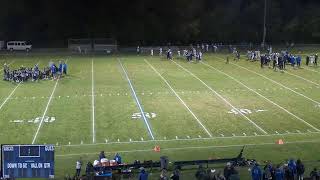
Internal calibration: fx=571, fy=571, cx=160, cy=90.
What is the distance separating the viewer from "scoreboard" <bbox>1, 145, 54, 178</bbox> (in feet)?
46.9

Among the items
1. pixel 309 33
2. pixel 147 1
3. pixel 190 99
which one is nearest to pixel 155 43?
pixel 147 1

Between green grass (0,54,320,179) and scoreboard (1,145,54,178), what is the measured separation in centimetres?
253

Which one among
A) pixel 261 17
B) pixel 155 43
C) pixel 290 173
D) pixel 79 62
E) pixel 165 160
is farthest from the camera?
pixel 261 17

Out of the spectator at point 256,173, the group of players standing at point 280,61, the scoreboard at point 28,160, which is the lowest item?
the spectator at point 256,173

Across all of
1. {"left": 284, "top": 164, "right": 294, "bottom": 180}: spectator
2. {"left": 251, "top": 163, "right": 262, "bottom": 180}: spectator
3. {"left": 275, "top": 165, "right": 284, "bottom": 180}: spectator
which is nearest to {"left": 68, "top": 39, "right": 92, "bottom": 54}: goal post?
{"left": 284, "top": 164, "right": 294, "bottom": 180}: spectator

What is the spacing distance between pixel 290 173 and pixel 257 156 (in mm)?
3767

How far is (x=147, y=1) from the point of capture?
67.4 meters

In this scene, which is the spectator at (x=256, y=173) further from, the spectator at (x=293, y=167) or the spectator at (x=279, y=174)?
the spectator at (x=293, y=167)

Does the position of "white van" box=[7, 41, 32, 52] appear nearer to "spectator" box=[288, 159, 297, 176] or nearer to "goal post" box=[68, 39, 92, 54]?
"goal post" box=[68, 39, 92, 54]

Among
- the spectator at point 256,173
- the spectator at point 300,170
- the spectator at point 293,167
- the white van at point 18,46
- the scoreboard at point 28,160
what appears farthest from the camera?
the white van at point 18,46

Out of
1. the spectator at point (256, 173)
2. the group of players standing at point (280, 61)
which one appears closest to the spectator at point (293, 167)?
the spectator at point (256, 173)

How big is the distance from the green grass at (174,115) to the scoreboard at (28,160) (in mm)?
2529

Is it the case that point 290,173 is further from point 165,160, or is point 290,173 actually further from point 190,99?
point 190,99

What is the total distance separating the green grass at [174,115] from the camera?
2012 centimetres
